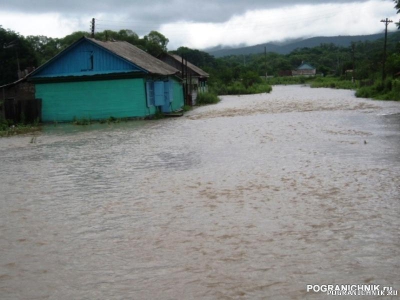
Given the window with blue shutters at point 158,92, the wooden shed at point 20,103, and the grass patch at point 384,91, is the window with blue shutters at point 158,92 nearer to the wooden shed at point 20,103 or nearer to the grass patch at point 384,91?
the wooden shed at point 20,103

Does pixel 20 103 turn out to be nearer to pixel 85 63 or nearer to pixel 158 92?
pixel 85 63

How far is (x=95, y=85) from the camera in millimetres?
25516

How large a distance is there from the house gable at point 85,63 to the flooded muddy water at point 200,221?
11287mm

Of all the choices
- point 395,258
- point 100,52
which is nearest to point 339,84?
point 100,52

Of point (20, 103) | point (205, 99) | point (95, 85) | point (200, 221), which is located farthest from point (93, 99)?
point (200, 221)

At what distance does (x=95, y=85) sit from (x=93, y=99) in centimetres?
74

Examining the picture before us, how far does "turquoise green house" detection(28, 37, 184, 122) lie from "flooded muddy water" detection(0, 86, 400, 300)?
11122 mm

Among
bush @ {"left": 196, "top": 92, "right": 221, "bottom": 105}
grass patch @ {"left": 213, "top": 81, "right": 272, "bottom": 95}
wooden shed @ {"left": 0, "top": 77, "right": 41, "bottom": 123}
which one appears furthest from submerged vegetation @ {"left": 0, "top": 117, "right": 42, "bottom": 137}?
grass patch @ {"left": 213, "top": 81, "right": 272, "bottom": 95}

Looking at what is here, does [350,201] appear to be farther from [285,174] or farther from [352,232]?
[285,174]

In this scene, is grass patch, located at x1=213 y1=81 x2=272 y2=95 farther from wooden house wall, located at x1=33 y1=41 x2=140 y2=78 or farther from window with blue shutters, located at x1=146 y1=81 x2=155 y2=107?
wooden house wall, located at x1=33 y1=41 x2=140 y2=78

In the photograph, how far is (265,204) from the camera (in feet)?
25.2

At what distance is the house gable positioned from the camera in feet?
81.1

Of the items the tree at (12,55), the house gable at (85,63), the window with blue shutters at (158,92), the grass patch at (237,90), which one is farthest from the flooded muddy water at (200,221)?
the grass patch at (237,90)

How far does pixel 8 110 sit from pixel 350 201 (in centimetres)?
2084
